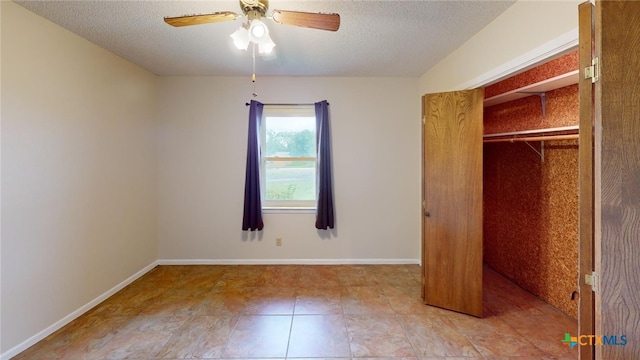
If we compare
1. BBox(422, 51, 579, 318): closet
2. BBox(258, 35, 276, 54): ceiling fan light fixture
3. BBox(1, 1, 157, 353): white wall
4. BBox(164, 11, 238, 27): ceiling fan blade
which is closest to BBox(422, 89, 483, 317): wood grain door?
BBox(422, 51, 579, 318): closet

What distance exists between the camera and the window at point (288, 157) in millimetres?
3539

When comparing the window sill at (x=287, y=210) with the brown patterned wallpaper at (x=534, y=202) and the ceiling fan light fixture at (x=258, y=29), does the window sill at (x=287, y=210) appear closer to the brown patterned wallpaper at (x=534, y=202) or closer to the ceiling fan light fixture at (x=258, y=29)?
the ceiling fan light fixture at (x=258, y=29)

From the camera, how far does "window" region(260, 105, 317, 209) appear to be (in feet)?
11.6

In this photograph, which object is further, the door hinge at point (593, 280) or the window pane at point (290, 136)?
the window pane at point (290, 136)

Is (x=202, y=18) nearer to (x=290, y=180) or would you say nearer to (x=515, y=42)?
(x=515, y=42)

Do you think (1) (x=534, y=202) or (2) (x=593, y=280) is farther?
(1) (x=534, y=202)

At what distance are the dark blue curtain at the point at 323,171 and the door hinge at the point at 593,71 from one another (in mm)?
2515

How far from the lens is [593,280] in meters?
1.03

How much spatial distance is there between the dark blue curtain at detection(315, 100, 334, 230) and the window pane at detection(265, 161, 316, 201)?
25 cm

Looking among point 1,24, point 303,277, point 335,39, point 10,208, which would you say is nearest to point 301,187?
point 303,277

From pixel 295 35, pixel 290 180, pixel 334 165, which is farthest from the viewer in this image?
pixel 290 180

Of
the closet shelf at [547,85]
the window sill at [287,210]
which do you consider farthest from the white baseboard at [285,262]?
the closet shelf at [547,85]

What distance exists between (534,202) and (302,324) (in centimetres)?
254

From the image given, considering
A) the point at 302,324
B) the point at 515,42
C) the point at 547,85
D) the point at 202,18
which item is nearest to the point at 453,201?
the point at 547,85
